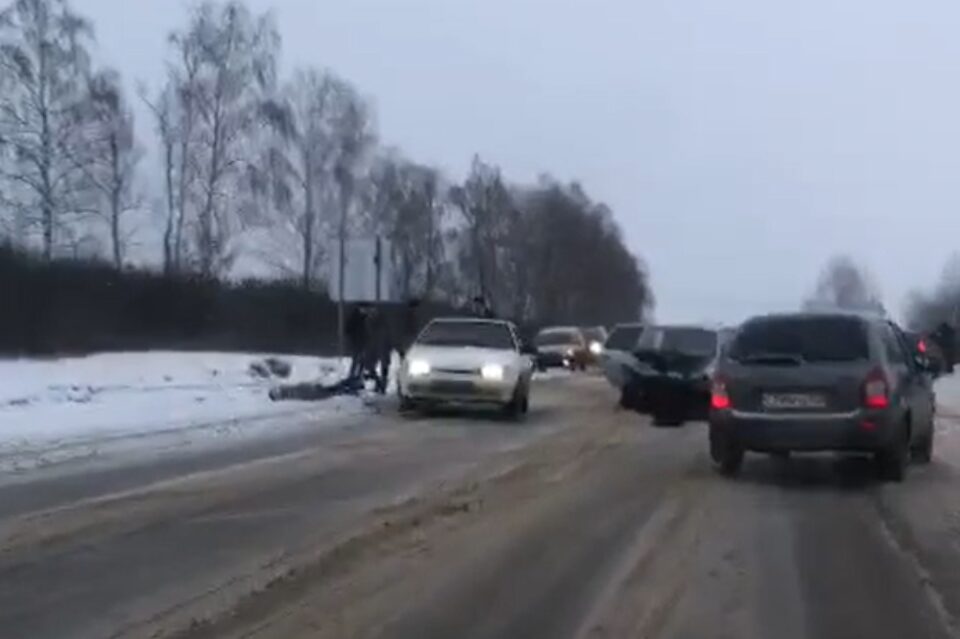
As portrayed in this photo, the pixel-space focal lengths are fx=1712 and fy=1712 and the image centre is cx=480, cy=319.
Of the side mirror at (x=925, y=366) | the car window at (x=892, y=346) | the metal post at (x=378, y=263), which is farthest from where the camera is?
the metal post at (x=378, y=263)

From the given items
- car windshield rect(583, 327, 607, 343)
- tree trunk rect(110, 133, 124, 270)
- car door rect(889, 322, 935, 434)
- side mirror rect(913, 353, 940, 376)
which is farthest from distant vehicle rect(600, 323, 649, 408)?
tree trunk rect(110, 133, 124, 270)

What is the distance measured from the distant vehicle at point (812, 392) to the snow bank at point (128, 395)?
26.1 feet

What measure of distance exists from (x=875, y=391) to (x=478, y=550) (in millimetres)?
5894

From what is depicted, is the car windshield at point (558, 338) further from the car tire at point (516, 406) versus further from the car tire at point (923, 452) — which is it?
the car tire at point (923, 452)

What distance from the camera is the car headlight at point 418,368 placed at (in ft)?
89.2

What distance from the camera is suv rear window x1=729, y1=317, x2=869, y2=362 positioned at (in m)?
16.1

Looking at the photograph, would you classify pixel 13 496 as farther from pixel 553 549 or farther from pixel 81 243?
pixel 81 243

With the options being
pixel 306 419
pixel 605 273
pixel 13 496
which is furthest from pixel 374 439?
pixel 605 273

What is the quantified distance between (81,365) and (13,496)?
2060cm

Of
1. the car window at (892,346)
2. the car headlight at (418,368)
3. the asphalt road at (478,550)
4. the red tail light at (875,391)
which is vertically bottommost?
the asphalt road at (478,550)

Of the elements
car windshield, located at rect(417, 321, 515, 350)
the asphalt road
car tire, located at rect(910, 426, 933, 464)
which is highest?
car windshield, located at rect(417, 321, 515, 350)

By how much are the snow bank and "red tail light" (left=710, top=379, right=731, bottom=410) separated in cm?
772

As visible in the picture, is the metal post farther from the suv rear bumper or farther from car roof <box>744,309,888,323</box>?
the suv rear bumper

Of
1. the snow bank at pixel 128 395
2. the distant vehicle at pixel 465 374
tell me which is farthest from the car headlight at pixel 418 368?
the snow bank at pixel 128 395
